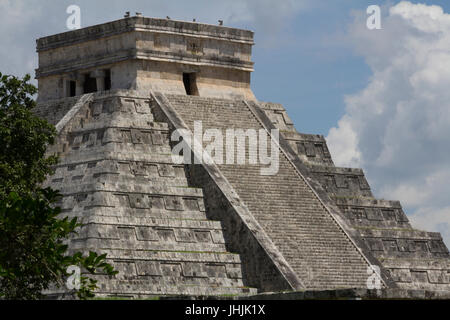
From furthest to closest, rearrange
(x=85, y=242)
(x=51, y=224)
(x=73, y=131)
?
(x=73, y=131) → (x=85, y=242) → (x=51, y=224)

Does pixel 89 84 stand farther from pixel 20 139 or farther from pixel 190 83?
pixel 20 139

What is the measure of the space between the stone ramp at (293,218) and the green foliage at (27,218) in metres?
5.90

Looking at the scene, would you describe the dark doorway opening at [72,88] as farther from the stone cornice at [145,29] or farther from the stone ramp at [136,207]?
the stone ramp at [136,207]

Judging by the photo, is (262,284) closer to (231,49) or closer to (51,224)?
(231,49)

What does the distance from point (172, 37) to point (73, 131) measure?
194 inches

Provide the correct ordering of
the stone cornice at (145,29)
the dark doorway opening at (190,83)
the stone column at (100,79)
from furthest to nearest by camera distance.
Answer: the dark doorway opening at (190,83) → the stone column at (100,79) → the stone cornice at (145,29)

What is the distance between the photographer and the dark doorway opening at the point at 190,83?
3991 cm

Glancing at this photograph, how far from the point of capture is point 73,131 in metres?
37.0

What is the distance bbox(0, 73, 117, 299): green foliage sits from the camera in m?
19.5

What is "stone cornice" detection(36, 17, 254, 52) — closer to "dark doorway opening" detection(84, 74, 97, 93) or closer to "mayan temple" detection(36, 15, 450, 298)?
"mayan temple" detection(36, 15, 450, 298)

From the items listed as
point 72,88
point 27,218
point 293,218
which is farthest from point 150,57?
point 27,218

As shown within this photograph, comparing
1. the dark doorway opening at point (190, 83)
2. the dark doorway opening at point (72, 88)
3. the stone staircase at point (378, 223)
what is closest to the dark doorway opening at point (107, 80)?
the dark doorway opening at point (72, 88)

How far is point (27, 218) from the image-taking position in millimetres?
19594
